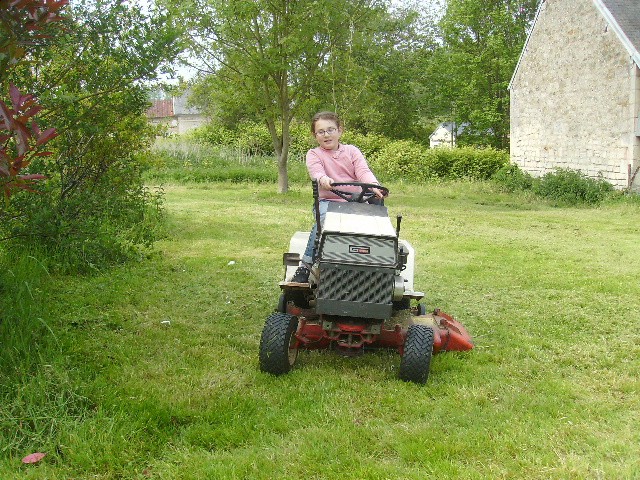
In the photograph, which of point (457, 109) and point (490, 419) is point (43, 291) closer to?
point (490, 419)

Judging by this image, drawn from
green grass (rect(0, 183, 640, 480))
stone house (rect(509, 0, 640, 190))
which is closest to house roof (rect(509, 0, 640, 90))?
stone house (rect(509, 0, 640, 190))

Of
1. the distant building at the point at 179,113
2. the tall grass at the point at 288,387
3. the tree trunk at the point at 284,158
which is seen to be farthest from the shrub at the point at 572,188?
the distant building at the point at 179,113

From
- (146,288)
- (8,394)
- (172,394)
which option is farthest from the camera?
(146,288)

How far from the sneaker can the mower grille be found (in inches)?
18.8

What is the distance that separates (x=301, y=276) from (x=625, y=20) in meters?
16.1

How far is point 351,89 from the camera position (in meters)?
17.0

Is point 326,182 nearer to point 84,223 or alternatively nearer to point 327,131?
point 327,131

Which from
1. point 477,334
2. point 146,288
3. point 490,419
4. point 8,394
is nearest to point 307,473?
point 490,419

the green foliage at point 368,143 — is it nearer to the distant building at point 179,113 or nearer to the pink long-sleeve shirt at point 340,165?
the pink long-sleeve shirt at point 340,165

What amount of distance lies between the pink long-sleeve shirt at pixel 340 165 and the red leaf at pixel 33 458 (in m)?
2.67

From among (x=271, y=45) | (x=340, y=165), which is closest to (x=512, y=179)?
(x=271, y=45)

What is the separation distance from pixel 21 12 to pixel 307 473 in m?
2.26

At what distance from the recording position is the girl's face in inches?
199

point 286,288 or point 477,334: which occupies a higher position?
point 286,288
